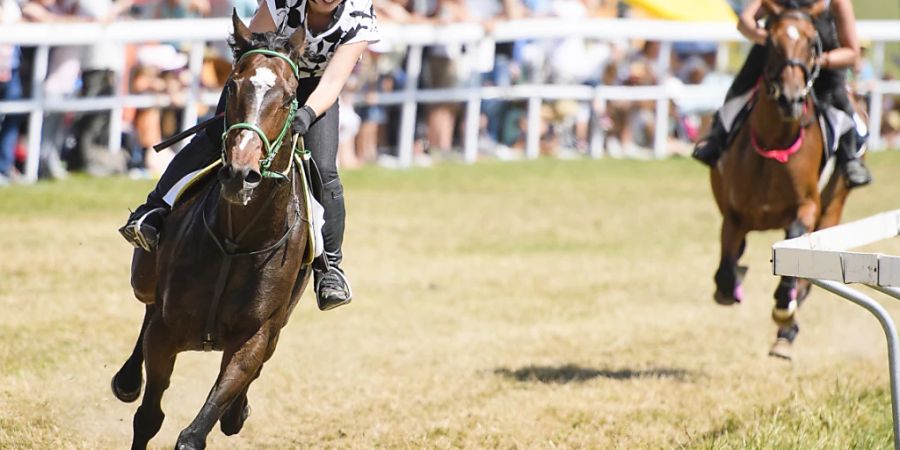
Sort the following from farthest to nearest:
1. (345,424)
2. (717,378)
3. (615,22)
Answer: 1. (615,22)
2. (717,378)
3. (345,424)

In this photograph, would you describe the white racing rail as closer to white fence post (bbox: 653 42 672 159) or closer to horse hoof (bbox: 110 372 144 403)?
white fence post (bbox: 653 42 672 159)

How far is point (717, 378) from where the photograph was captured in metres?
9.06

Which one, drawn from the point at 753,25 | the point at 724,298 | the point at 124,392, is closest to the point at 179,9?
the point at 753,25

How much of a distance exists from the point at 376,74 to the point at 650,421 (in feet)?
37.8

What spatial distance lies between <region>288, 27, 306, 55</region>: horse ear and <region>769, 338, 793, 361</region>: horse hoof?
16.1ft

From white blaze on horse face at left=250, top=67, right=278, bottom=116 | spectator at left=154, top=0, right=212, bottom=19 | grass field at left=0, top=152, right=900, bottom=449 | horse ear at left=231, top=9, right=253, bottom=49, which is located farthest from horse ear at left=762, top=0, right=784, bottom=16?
spectator at left=154, top=0, right=212, bottom=19

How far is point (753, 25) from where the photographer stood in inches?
370

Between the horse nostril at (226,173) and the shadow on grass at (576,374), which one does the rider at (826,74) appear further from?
the horse nostril at (226,173)

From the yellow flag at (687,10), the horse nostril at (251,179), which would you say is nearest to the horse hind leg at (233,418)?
the horse nostril at (251,179)

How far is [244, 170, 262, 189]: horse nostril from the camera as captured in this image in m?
5.15

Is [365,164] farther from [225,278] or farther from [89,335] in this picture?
[225,278]

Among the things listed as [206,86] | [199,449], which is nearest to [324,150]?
[199,449]

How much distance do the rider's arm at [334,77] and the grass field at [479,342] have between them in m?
1.93

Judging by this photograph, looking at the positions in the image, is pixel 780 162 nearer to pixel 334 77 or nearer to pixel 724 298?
pixel 724 298
